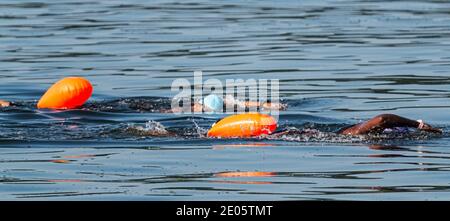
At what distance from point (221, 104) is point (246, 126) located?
271cm

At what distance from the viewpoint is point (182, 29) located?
24812 mm

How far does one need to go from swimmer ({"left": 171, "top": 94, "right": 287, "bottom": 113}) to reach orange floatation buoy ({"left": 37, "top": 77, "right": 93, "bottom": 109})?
3.47ft

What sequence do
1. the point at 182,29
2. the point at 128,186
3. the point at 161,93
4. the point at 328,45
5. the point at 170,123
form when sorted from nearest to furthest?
the point at 128,186, the point at 170,123, the point at 161,93, the point at 328,45, the point at 182,29

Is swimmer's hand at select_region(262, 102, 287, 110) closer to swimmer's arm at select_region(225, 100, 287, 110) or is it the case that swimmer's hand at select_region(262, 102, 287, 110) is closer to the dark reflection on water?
swimmer's arm at select_region(225, 100, 287, 110)

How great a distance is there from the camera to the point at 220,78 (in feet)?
61.0

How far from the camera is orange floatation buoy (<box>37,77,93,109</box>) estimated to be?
15141 mm

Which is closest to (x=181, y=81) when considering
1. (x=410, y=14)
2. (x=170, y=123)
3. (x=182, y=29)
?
(x=170, y=123)

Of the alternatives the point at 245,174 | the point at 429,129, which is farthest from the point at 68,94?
the point at 245,174

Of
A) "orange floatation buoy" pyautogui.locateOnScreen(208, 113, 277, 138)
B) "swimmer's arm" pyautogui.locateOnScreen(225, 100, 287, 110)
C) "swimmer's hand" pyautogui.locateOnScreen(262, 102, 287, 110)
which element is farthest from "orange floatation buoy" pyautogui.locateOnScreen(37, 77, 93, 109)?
"orange floatation buoy" pyautogui.locateOnScreen(208, 113, 277, 138)

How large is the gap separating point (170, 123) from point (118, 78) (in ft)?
14.3

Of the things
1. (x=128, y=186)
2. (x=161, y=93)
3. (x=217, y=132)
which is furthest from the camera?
(x=161, y=93)

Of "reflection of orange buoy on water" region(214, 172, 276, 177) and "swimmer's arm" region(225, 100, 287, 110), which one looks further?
"swimmer's arm" region(225, 100, 287, 110)

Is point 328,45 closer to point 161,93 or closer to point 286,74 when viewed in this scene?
point 286,74

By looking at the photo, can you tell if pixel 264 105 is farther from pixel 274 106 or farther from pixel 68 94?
pixel 68 94
